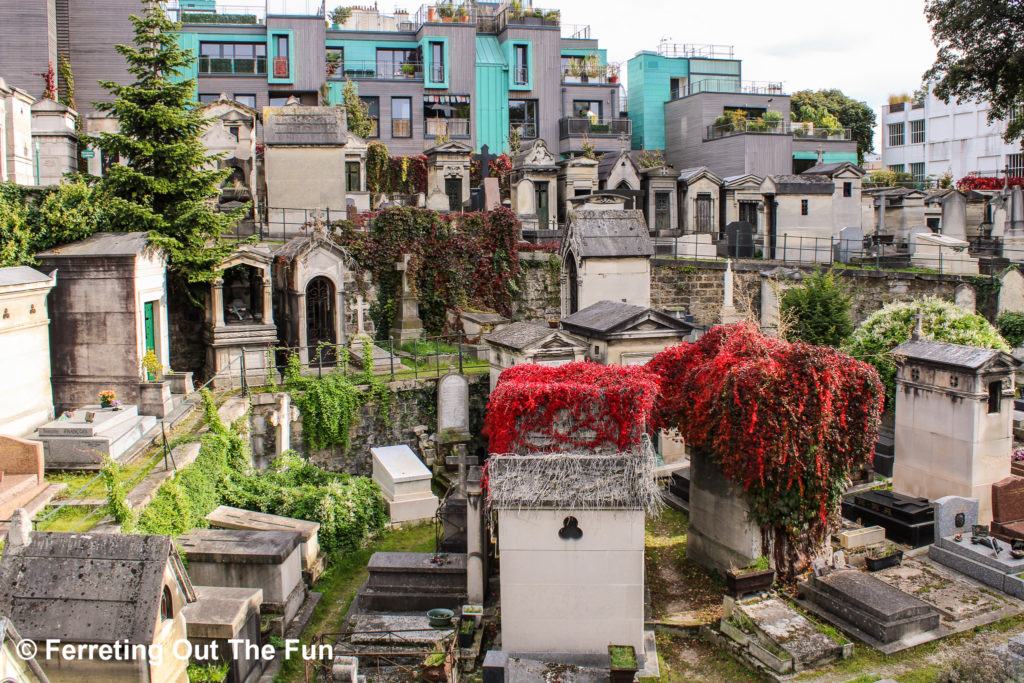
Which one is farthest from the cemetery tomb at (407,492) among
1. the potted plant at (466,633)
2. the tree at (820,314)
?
the tree at (820,314)

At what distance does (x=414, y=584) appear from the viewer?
438 inches

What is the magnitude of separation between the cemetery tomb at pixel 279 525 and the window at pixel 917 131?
5046 centimetres

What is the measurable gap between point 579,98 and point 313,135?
22551mm

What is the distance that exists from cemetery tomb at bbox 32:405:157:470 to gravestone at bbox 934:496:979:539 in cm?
1175

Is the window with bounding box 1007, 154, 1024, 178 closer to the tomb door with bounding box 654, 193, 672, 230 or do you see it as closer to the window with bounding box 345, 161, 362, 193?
the tomb door with bounding box 654, 193, 672, 230

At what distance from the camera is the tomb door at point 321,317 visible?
19578 mm

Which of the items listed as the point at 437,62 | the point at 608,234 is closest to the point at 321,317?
the point at 608,234

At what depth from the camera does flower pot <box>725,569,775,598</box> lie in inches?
421

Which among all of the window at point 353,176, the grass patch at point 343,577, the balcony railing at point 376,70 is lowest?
the grass patch at point 343,577

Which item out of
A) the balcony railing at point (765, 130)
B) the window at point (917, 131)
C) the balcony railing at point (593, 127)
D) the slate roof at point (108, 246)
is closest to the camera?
the slate roof at point (108, 246)

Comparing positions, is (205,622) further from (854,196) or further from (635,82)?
(635,82)

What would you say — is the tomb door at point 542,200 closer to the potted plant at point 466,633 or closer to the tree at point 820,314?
the tree at point 820,314

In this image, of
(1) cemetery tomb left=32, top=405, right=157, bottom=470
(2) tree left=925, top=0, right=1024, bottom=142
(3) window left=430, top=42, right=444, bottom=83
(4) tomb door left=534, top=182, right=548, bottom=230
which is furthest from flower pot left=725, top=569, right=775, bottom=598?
(3) window left=430, top=42, right=444, bottom=83

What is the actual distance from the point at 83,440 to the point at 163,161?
722cm
